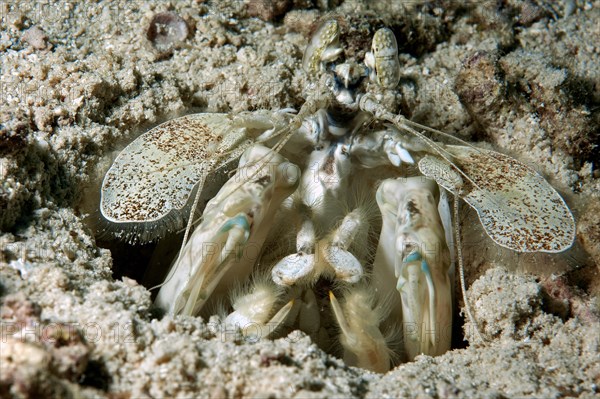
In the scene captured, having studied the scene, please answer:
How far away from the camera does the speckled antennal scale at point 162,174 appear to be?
282 centimetres

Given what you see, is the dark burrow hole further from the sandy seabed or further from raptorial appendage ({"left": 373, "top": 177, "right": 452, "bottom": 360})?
raptorial appendage ({"left": 373, "top": 177, "right": 452, "bottom": 360})

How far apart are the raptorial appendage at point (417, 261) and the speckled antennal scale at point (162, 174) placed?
2.94 ft

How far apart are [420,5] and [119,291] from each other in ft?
10.9

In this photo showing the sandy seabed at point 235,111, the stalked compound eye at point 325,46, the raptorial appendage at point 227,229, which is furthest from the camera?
the stalked compound eye at point 325,46

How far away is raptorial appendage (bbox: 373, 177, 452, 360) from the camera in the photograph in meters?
2.53

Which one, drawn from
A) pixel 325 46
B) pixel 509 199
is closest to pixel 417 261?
pixel 509 199

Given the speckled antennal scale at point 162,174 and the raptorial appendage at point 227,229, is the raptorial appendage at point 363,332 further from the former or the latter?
the speckled antennal scale at point 162,174

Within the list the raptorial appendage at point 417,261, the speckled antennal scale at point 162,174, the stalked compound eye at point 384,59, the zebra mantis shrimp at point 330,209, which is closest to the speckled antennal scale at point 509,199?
the zebra mantis shrimp at point 330,209

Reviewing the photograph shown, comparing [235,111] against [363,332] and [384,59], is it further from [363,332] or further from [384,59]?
[363,332]

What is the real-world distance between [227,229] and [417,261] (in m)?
0.92

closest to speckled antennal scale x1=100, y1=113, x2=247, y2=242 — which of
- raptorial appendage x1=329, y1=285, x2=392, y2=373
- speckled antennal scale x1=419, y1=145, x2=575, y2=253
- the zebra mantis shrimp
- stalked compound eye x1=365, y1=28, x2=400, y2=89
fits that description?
the zebra mantis shrimp

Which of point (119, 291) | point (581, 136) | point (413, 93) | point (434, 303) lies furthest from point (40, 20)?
point (581, 136)

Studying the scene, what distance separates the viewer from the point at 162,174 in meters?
2.89

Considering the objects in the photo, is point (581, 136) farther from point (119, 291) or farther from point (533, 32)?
point (119, 291)
